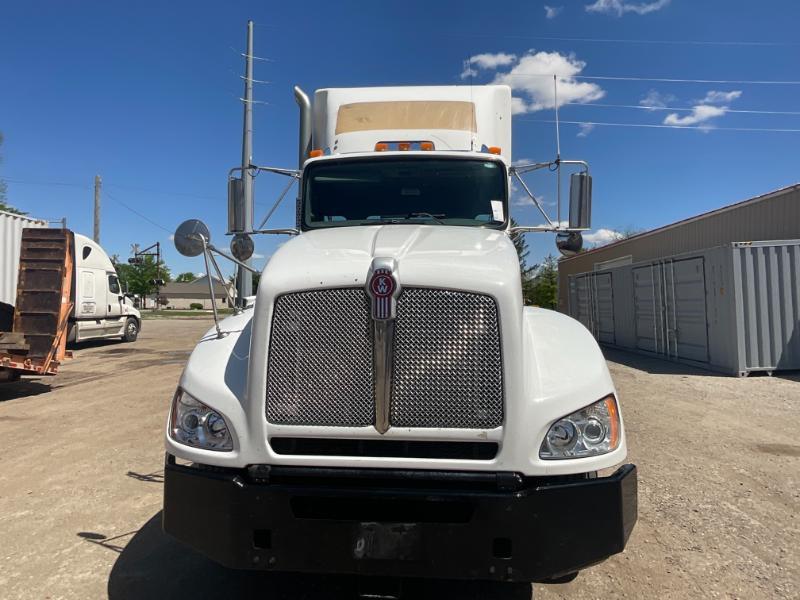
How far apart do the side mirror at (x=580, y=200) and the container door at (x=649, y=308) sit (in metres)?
9.39

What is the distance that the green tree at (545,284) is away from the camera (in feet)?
119

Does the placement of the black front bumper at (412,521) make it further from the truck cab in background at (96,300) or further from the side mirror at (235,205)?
the truck cab in background at (96,300)

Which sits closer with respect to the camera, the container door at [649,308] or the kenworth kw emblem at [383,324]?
the kenworth kw emblem at [383,324]

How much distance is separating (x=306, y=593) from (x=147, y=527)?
1.55 m

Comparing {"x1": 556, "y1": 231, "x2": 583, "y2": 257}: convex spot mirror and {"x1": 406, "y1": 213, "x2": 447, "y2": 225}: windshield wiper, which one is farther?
{"x1": 556, "y1": 231, "x2": 583, "y2": 257}: convex spot mirror

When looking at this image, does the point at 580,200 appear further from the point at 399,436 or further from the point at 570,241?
the point at 399,436

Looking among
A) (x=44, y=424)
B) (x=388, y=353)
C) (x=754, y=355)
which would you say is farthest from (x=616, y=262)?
(x=388, y=353)

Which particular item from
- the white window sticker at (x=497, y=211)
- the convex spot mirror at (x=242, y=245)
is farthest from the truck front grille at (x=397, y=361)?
the convex spot mirror at (x=242, y=245)

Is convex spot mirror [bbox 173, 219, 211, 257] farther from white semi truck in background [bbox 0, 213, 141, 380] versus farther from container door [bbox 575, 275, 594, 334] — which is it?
container door [bbox 575, 275, 594, 334]

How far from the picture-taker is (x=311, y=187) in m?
4.54

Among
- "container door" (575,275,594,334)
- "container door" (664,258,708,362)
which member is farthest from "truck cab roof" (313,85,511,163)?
"container door" (575,275,594,334)

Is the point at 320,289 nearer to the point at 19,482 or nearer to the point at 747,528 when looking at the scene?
the point at 747,528

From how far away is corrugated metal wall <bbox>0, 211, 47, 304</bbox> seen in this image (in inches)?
444

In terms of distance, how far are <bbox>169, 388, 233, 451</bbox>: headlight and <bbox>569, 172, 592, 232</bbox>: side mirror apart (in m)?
3.39
